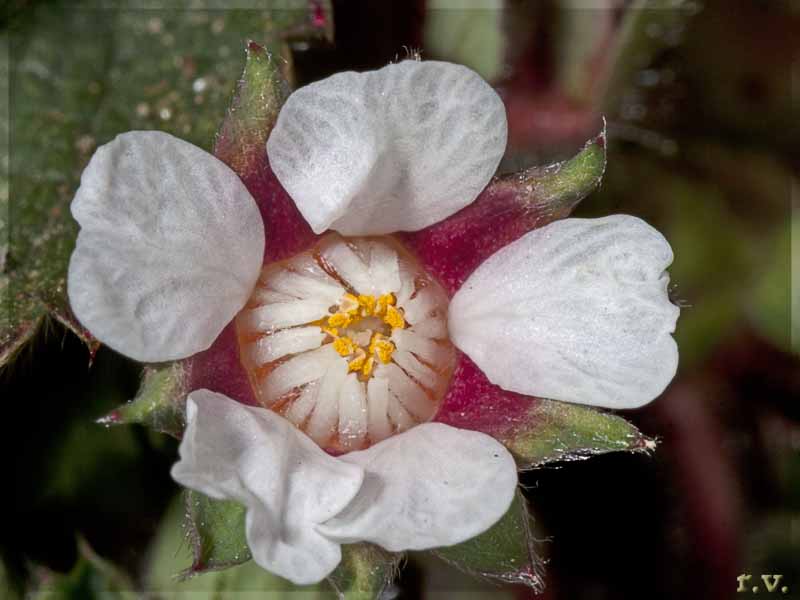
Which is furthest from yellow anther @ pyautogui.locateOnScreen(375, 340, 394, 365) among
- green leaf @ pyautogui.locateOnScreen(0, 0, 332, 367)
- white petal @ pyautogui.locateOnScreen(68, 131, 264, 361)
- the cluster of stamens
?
green leaf @ pyautogui.locateOnScreen(0, 0, 332, 367)

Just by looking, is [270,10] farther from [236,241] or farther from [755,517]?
[755,517]

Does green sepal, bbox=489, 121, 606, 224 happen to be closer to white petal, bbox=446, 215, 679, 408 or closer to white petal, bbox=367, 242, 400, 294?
white petal, bbox=446, 215, 679, 408

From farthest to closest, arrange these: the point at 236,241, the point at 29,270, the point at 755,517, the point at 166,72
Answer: the point at 755,517 < the point at 166,72 < the point at 29,270 < the point at 236,241

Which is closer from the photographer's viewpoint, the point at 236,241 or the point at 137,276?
the point at 137,276

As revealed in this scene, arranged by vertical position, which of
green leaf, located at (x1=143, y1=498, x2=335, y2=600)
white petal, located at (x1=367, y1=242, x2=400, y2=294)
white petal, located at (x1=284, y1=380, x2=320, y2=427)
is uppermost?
white petal, located at (x1=367, y1=242, x2=400, y2=294)

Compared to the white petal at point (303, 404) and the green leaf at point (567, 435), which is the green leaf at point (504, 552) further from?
the white petal at point (303, 404)

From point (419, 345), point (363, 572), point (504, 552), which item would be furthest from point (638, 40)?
point (363, 572)

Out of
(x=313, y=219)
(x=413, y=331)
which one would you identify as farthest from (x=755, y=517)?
(x=313, y=219)

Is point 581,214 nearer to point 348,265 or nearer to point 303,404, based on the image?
point 348,265
